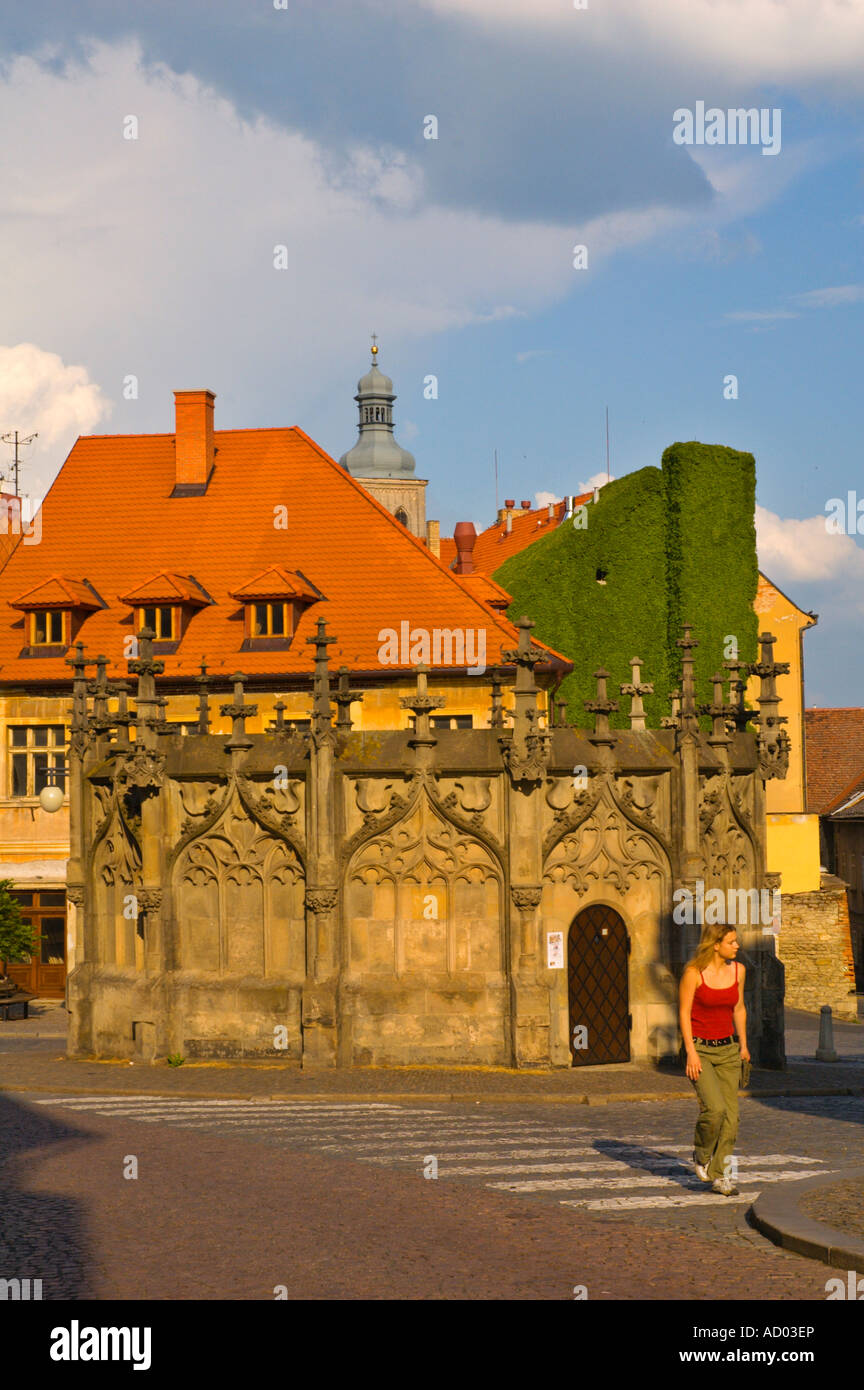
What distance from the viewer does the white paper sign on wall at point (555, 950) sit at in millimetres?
22692

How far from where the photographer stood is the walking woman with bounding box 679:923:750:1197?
12.4 meters

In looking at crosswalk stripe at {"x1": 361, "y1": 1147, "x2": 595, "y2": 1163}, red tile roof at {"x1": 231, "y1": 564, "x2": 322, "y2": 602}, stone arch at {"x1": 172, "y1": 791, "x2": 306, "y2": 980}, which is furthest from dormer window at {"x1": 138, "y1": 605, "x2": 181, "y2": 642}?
crosswalk stripe at {"x1": 361, "y1": 1147, "x2": 595, "y2": 1163}

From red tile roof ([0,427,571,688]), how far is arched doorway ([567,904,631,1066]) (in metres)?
15.6

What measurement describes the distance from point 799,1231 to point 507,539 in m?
64.9

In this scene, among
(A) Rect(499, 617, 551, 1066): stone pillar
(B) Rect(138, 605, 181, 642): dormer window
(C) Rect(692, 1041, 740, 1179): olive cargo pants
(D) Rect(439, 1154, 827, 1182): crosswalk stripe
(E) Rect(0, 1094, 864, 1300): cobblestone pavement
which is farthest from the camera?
(B) Rect(138, 605, 181, 642): dormer window

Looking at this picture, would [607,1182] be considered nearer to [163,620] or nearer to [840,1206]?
[840,1206]

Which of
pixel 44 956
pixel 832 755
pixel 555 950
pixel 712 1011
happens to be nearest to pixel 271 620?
pixel 44 956

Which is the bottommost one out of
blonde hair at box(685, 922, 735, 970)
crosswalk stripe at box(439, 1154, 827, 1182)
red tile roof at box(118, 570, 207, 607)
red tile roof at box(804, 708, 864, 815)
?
crosswalk stripe at box(439, 1154, 827, 1182)

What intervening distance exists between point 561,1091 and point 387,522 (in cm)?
2380

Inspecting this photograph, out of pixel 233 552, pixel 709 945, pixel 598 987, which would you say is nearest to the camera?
pixel 709 945

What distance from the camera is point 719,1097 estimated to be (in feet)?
40.7

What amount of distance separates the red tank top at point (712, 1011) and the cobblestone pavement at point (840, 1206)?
134 cm

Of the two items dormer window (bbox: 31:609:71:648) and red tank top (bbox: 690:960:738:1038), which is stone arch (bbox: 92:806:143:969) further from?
dormer window (bbox: 31:609:71:648)
